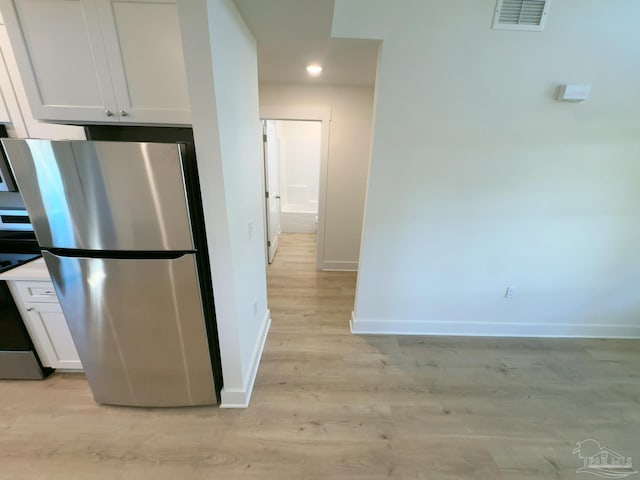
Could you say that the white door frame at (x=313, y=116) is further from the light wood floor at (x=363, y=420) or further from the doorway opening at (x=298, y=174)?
the light wood floor at (x=363, y=420)

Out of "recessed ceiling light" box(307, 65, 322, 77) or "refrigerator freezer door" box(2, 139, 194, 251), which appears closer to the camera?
"refrigerator freezer door" box(2, 139, 194, 251)

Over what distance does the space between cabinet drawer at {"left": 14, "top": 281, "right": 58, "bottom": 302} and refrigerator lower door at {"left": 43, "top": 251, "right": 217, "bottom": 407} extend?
296mm

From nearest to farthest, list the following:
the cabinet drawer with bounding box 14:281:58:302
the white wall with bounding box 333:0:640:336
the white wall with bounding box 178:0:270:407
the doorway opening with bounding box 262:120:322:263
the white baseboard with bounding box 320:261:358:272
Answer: the white wall with bounding box 178:0:270:407 → the cabinet drawer with bounding box 14:281:58:302 → the white wall with bounding box 333:0:640:336 → the white baseboard with bounding box 320:261:358:272 → the doorway opening with bounding box 262:120:322:263

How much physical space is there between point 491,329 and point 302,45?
2.92 m

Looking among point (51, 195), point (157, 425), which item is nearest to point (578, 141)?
point (51, 195)

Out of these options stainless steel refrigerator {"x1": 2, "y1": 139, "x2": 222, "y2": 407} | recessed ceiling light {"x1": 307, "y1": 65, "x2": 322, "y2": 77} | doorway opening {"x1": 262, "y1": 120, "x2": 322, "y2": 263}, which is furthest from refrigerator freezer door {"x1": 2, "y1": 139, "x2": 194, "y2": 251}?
doorway opening {"x1": 262, "y1": 120, "x2": 322, "y2": 263}

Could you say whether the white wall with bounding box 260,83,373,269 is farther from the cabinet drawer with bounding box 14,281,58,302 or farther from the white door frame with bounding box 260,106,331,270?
the cabinet drawer with bounding box 14,281,58,302

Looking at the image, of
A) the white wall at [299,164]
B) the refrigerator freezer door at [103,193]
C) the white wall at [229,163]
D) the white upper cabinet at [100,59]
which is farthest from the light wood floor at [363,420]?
the white wall at [299,164]

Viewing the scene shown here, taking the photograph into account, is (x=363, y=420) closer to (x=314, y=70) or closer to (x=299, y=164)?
(x=314, y=70)

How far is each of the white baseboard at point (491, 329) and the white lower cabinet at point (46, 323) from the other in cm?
218

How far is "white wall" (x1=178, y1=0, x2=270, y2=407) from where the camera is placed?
1.06 m

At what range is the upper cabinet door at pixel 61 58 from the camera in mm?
1270

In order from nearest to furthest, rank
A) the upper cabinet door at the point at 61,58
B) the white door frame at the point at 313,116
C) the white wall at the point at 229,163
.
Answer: the white wall at the point at 229,163
the upper cabinet door at the point at 61,58
the white door frame at the point at 313,116

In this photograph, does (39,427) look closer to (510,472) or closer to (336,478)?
(336,478)
